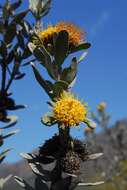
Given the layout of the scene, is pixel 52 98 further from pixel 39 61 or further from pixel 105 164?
pixel 105 164

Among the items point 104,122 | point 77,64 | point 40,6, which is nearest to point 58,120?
point 77,64

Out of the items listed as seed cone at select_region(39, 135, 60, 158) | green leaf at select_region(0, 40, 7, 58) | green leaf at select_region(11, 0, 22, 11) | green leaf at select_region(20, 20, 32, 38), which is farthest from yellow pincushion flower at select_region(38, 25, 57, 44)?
seed cone at select_region(39, 135, 60, 158)

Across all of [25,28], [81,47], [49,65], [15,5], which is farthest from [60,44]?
[15,5]

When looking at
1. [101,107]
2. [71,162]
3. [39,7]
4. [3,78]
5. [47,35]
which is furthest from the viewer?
[101,107]

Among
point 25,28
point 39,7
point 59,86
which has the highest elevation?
point 39,7

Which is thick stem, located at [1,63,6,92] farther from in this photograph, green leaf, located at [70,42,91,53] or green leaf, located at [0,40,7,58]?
green leaf, located at [70,42,91,53]

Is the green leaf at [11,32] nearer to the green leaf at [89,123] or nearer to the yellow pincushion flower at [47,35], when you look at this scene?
the yellow pincushion flower at [47,35]

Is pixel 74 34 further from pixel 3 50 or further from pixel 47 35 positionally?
pixel 3 50

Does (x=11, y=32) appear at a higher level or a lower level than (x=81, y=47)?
higher

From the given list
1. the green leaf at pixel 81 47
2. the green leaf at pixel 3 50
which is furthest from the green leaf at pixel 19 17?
the green leaf at pixel 81 47
